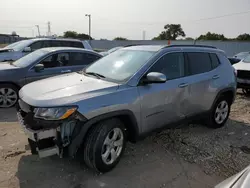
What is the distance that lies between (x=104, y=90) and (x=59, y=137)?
808 millimetres

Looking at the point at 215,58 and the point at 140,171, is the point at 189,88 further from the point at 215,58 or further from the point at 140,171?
the point at 140,171

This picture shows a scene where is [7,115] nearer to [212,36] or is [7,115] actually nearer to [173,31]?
[212,36]

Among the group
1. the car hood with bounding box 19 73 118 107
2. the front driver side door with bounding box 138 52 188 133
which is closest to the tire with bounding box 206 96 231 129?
the front driver side door with bounding box 138 52 188 133

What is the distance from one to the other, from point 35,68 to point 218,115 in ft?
14.8

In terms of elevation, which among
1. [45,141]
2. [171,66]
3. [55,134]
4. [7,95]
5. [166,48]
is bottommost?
[7,95]

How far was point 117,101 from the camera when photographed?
3.16m

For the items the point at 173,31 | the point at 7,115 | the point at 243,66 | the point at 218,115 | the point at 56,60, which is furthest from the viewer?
the point at 173,31

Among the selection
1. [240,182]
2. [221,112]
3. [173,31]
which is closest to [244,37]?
[173,31]

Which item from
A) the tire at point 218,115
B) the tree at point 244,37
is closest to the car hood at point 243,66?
the tire at point 218,115

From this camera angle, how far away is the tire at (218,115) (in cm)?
495

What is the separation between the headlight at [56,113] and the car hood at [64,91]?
6cm

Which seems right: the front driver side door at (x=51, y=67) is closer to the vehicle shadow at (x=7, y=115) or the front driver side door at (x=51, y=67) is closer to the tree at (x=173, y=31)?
the vehicle shadow at (x=7, y=115)

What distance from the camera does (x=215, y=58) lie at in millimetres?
4918

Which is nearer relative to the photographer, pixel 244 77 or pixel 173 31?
pixel 244 77
